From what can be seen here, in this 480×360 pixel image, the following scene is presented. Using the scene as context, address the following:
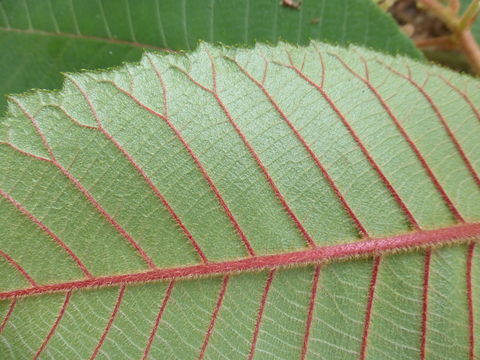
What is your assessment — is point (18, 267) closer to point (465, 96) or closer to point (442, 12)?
point (465, 96)

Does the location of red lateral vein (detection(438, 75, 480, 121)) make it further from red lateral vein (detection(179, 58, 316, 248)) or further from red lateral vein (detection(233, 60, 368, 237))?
red lateral vein (detection(179, 58, 316, 248))

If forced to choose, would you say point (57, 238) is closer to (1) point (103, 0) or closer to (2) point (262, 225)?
(2) point (262, 225)

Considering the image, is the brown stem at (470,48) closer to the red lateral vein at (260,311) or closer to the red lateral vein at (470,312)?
the red lateral vein at (470,312)

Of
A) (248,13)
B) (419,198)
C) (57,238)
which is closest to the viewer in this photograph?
(57,238)

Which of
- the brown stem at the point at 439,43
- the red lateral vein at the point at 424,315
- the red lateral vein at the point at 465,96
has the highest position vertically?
the brown stem at the point at 439,43

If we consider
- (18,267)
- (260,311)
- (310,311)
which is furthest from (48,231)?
(310,311)

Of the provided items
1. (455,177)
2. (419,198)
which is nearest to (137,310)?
(419,198)

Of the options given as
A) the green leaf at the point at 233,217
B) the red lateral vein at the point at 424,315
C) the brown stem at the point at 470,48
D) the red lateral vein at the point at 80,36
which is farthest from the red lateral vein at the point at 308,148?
the brown stem at the point at 470,48
